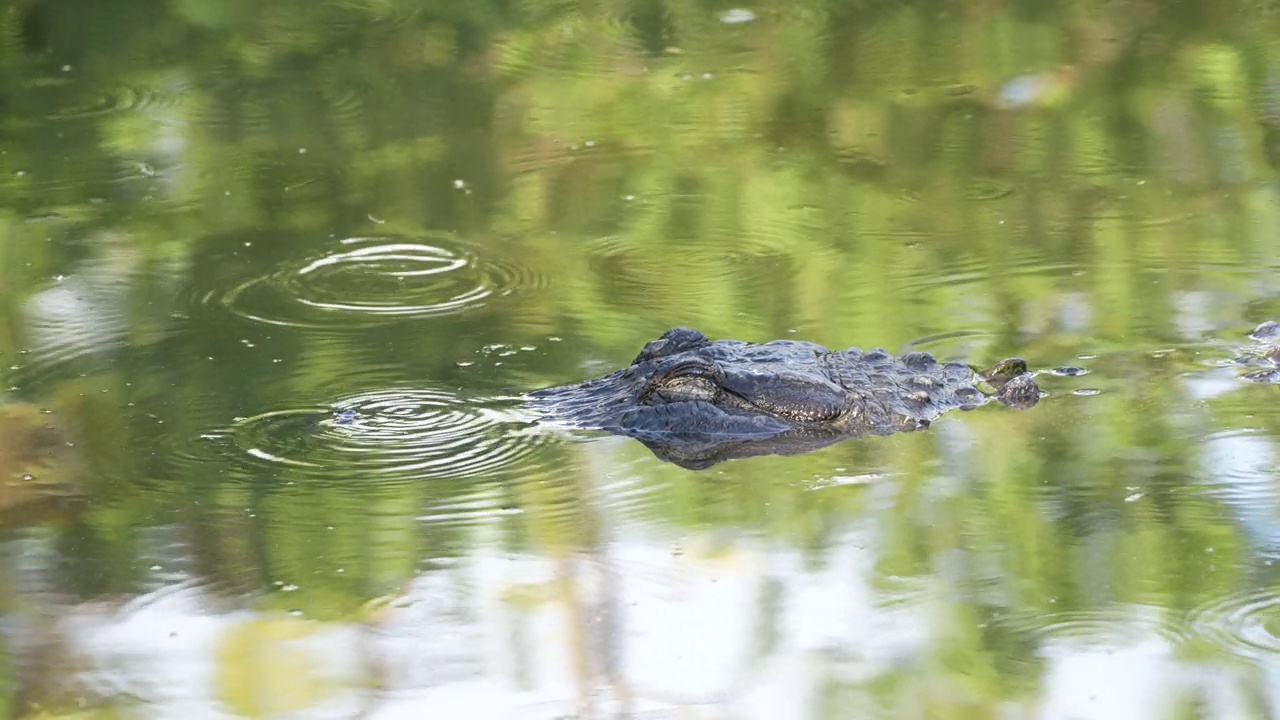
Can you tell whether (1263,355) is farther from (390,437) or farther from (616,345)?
(390,437)

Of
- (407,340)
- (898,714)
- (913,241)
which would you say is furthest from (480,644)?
(913,241)

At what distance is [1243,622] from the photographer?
381cm

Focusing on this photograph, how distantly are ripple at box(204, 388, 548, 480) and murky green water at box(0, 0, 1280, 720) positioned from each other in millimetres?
17

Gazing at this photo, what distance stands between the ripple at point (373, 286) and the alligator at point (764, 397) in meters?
1.12

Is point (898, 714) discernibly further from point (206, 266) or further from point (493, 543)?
point (206, 266)

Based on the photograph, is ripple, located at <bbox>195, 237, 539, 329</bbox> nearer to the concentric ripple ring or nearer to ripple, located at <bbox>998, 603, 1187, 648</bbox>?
the concentric ripple ring

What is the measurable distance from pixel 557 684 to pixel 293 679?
22.0 inches

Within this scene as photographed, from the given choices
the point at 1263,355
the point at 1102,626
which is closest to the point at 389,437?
the point at 1102,626

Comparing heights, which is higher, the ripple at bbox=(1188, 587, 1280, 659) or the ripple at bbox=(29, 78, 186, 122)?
the ripple at bbox=(1188, 587, 1280, 659)

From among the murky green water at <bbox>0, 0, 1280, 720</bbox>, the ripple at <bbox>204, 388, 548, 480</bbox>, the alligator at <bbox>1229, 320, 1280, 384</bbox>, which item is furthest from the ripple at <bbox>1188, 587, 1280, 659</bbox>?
the ripple at <bbox>204, 388, 548, 480</bbox>

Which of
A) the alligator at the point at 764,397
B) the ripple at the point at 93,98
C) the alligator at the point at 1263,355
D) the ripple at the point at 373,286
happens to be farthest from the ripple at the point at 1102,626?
the ripple at the point at 93,98

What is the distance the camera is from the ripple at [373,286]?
6184 mm

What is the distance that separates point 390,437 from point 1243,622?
235 centimetres

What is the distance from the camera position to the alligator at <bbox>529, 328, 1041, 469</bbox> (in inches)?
197
